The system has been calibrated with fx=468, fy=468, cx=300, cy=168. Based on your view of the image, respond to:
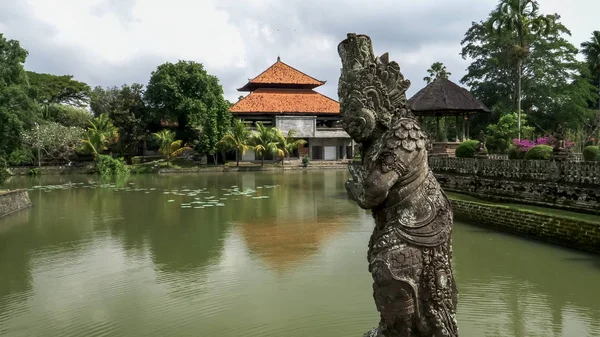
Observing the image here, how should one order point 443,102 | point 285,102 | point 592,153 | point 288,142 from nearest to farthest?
point 592,153 < point 443,102 < point 288,142 < point 285,102

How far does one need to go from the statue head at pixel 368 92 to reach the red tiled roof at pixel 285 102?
3249cm

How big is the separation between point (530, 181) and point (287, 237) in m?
6.08

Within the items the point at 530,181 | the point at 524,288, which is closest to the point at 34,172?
the point at 530,181

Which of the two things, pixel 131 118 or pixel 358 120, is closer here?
pixel 358 120

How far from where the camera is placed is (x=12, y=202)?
1402 centimetres

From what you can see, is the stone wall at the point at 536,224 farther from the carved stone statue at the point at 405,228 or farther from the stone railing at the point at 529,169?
the carved stone statue at the point at 405,228

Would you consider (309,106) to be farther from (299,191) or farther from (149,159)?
(299,191)

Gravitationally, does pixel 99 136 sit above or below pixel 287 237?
above

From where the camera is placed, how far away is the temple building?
117ft

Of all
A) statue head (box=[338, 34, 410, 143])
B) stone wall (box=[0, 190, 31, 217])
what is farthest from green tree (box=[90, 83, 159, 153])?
statue head (box=[338, 34, 410, 143])

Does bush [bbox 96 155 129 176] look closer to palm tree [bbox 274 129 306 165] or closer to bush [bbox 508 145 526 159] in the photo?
palm tree [bbox 274 129 306 165]

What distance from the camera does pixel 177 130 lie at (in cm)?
3700

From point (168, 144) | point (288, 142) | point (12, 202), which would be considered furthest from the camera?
point (288, 142)

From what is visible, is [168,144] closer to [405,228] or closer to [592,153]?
[592,153]
